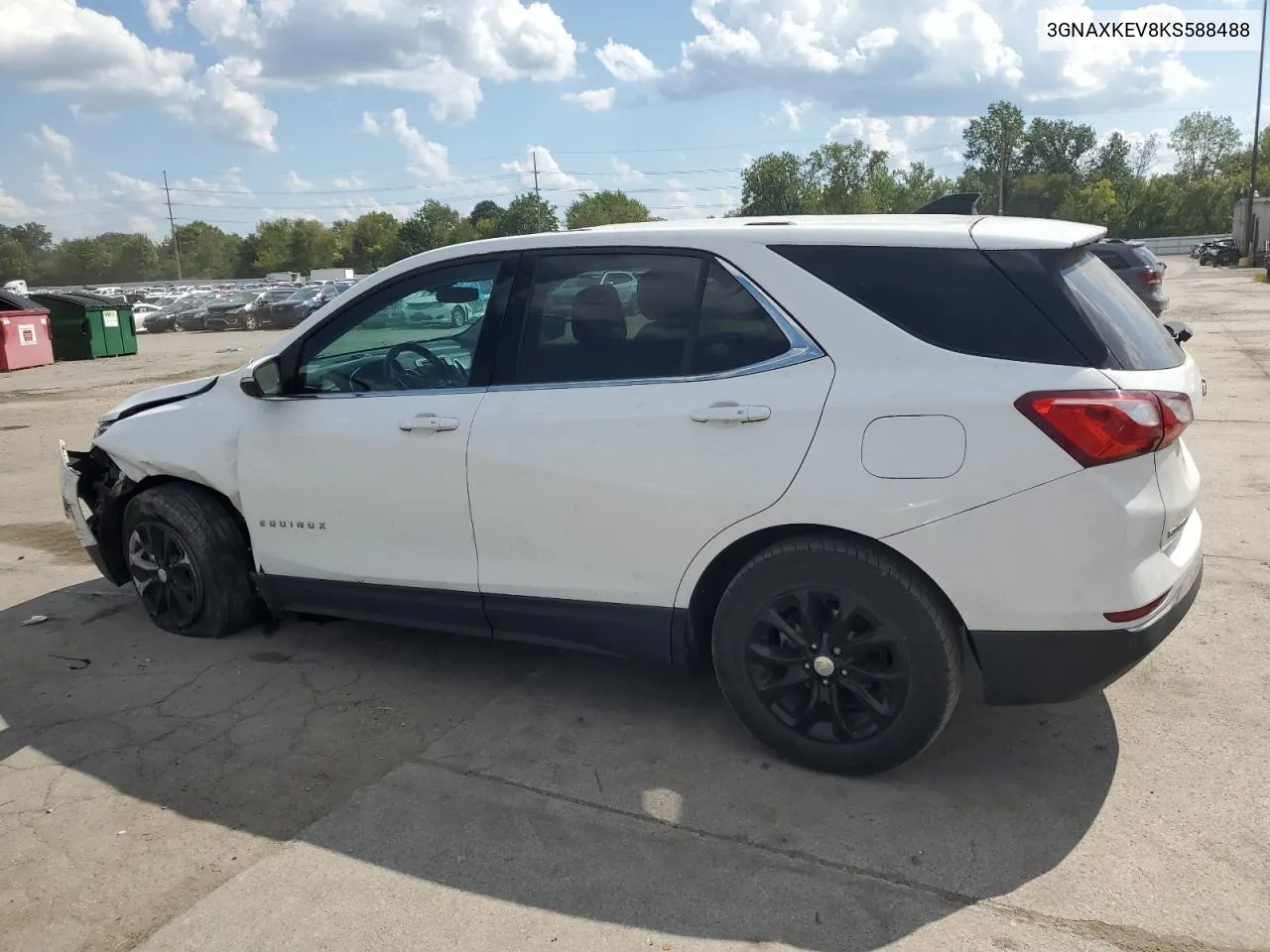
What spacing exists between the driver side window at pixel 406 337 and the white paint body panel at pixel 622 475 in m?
0.38

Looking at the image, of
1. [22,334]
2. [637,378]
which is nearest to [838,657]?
→ [637,378]

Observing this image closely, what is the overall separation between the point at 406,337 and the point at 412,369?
0.16 m

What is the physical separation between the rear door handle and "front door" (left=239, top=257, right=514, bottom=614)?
94cm

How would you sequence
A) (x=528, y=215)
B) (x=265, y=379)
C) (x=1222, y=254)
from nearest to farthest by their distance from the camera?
(x=265, y=379), (x=1222, y=254), (x=528, y=215)

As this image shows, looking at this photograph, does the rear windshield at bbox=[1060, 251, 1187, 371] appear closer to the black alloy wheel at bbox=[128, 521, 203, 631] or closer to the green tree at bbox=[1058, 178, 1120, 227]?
the black alloy wheel at bbox=[128, 521, 203, 631]

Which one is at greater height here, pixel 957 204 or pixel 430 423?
pixel 957 204

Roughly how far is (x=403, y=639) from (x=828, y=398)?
8.52 ft

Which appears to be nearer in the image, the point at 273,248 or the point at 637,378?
the point at 637,378

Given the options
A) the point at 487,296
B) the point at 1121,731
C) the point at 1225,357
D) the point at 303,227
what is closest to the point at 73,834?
the point at 487,296

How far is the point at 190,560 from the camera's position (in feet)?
15.6

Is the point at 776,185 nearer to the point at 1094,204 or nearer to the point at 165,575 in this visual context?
the point at 1094,204

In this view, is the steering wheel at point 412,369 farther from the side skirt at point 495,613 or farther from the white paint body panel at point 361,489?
the side skirt at point 495,613

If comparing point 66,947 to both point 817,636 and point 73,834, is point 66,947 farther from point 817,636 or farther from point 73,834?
point 817,636

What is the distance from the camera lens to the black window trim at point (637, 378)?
10.8 ft
